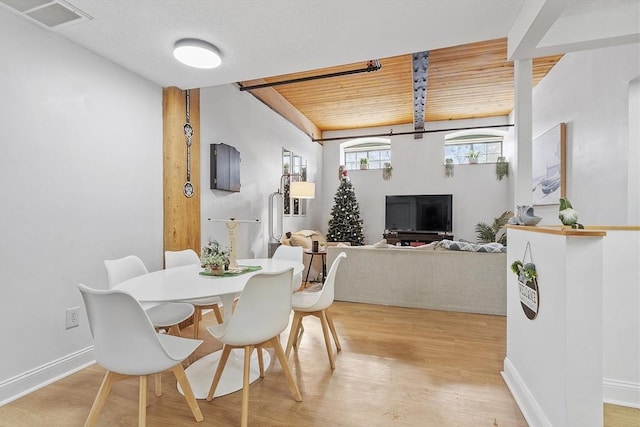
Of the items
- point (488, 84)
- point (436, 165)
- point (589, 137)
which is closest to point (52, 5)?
point (589, 137)

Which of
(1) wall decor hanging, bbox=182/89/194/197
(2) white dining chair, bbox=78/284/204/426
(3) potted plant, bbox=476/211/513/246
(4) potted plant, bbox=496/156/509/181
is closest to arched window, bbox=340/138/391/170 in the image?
(4) potted plant, bbox=496/156/509/181

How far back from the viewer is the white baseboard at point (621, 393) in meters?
1.88

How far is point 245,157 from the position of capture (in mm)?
4512

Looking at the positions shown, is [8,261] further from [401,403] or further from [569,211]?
[569,211]

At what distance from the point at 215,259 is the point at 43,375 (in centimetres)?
140

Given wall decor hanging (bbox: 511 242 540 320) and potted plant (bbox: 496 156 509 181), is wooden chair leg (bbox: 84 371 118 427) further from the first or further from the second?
potted plant (bbox: 496 156 509 181)

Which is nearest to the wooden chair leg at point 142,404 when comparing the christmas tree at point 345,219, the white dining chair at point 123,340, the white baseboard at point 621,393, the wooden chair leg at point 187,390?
the white dining chair at point 123,340

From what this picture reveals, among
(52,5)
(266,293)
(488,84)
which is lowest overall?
(266,293)

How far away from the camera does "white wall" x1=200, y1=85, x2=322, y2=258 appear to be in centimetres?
371

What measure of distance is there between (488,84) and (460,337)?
4.18 m

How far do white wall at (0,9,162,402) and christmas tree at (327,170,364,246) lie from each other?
462 cm

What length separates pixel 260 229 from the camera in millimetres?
4836

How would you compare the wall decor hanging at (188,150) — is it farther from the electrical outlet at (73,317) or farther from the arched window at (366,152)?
the arched window at (366,152)

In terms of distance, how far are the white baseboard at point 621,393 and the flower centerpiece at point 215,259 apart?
8.28 feet
